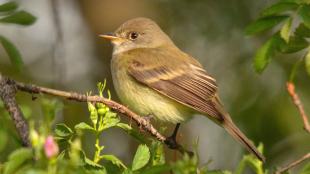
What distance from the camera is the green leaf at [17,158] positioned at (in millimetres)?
1959

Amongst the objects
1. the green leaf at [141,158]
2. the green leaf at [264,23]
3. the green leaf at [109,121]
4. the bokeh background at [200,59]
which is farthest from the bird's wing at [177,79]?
the green leaf at [141,158]

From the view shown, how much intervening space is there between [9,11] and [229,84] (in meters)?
3.89

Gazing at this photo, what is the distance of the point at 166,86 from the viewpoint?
17.0 ft

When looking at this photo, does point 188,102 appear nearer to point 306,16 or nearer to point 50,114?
point 306,16

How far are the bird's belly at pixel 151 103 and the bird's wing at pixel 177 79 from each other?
6 centimetres

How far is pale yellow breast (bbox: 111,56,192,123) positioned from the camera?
5.05m

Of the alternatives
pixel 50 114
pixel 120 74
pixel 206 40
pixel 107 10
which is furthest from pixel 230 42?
pixel 50 114

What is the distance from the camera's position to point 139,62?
219 inches

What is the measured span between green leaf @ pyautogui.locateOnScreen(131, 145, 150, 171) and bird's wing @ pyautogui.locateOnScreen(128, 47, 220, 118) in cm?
222

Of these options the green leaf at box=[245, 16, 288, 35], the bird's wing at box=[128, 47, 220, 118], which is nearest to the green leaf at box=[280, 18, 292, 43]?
the green leaf at box=[245, 16, 288, 35]

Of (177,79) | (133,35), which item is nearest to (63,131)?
(177,79)

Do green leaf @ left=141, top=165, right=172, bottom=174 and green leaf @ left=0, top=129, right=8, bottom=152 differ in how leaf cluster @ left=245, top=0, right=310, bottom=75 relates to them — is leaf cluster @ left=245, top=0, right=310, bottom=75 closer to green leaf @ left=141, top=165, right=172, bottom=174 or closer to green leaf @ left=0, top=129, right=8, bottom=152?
green leaf @ left=141, top=165, right=172, bottom=174

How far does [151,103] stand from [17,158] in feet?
10.2

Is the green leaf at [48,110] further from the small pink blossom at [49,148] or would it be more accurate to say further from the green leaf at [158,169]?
the green leaf at [158,169]
